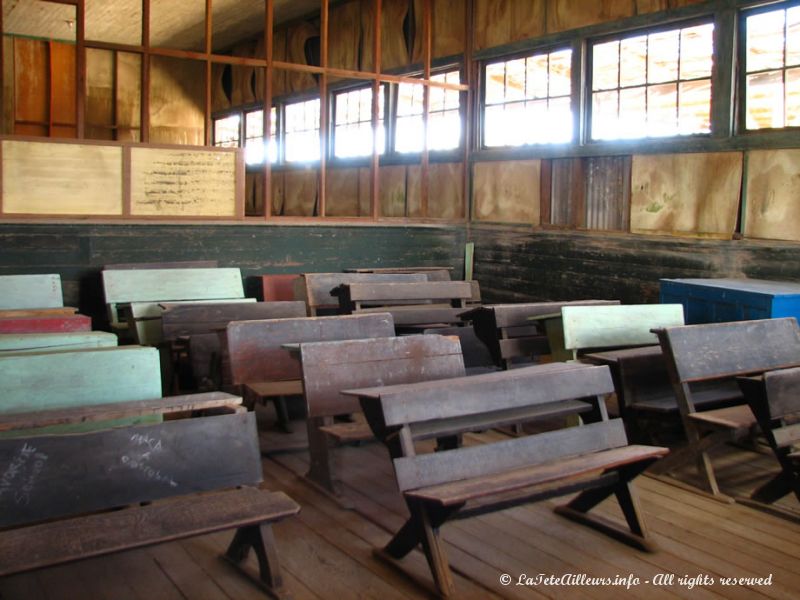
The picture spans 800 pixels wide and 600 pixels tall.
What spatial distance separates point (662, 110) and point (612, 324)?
3.04 m

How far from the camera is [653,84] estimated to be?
24.7ft

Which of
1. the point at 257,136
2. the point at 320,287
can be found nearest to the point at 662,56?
the point at 320,287

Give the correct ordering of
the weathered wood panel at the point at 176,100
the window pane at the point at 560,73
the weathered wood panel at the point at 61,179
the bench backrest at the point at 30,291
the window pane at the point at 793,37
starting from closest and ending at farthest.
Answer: the bench backrest at the point at 30,291, the window pane at the point at 793,37, the weathered wood panel at the point at 61,179, the window pane at the point at 560,73, the weathered wood panel at the point at 176,100

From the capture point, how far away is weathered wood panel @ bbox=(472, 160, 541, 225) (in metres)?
8.72

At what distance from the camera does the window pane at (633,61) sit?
7.62m

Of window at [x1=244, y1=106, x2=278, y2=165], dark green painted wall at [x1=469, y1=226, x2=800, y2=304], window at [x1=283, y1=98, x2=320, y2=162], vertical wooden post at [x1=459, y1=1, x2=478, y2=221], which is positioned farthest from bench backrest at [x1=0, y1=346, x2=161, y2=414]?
window at [x1=244, y1=106, x2=278, y2=165]

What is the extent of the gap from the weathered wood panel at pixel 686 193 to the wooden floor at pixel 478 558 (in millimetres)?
3486

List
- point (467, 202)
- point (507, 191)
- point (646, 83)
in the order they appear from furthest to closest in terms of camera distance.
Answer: point (467, 202) < point (507, 191) < point (646, 83)

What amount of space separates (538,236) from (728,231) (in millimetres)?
2154

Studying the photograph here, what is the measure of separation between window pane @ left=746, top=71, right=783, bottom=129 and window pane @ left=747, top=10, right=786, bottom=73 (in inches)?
3.3

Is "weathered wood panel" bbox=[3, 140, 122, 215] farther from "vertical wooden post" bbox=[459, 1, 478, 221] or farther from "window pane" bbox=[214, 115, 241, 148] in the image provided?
"window pane" bbox=[214, 115, 241, 148]

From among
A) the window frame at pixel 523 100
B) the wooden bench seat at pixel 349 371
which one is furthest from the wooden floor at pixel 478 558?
the window frame at pixel 523 100

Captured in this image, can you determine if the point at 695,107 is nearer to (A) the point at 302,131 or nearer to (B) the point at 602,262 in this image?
(B) the point at 602,262

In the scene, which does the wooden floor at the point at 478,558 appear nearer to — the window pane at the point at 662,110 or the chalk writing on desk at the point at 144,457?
the chalk writing on desk at the point at 144,457
